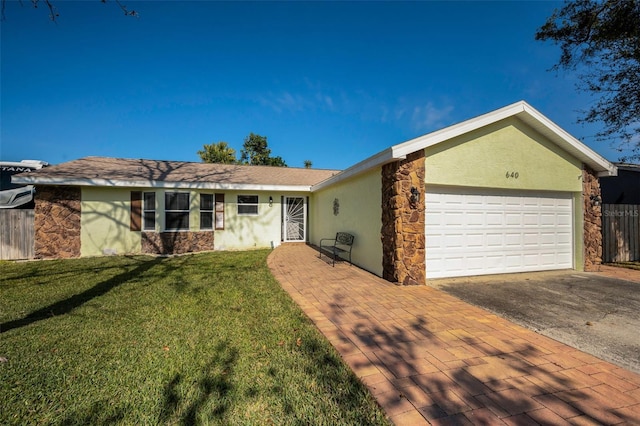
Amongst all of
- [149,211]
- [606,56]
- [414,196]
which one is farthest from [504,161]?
[149,211]

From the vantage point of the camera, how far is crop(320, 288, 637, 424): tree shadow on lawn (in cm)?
221

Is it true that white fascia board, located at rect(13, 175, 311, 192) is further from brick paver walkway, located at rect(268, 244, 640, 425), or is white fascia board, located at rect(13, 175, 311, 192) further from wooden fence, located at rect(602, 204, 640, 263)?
wooden fence, located at rect(602, 204, 640, 263)

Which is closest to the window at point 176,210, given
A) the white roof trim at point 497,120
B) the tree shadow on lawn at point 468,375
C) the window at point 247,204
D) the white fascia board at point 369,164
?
the window at point 247,204

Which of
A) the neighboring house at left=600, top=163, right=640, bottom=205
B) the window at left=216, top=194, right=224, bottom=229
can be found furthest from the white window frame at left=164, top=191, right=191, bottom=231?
the neighboring house at left=600, top=163, right=640, bottom=205

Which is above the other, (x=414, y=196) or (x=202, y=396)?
(x=414, y=196)

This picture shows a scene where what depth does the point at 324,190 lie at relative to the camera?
1174 centimetres

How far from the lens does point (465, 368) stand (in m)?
2.81

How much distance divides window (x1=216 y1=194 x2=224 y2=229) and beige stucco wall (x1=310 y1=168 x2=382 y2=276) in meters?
4.69

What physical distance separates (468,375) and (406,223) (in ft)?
12.5

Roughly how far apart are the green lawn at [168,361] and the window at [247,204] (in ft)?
23.0

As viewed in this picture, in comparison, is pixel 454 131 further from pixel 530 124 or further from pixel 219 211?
pixel 219 211

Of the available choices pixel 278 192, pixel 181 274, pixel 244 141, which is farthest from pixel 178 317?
pixel 244 141

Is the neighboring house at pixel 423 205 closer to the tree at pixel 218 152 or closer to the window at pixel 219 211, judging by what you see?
the window at pixel 219 211

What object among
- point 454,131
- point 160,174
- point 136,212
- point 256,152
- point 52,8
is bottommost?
point 136,212
